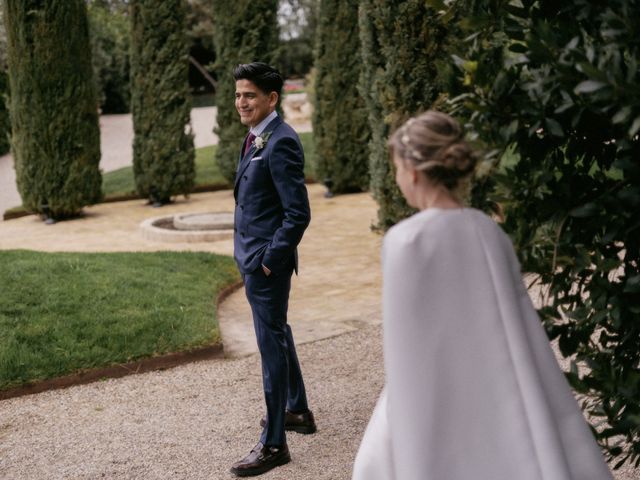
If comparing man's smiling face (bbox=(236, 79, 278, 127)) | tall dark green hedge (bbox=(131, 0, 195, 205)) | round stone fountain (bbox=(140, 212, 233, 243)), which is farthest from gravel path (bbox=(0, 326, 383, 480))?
tall dark green hedge (bbox=(131, 0, 195, 205))

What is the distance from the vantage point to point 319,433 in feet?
17.4

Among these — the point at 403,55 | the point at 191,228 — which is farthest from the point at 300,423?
the point at 191,228

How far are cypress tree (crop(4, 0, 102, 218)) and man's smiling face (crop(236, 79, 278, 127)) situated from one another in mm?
10011

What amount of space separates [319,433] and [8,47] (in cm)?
1067

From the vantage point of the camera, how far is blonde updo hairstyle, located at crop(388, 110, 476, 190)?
2.62 metres

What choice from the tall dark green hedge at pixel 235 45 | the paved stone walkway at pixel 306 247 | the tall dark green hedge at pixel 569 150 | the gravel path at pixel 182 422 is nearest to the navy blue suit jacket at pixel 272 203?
the gravel path at pixel 182 422

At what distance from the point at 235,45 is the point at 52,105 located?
3434 millimetres

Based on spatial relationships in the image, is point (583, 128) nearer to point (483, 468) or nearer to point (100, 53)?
point (483, 468)

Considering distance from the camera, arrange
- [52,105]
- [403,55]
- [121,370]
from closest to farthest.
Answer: [121,370]
[403,55]
[52,105]

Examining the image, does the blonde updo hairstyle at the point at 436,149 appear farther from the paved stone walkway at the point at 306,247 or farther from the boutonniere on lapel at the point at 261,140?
the paved stone walkway at the point at 306,247

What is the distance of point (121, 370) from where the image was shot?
6656 millimetres

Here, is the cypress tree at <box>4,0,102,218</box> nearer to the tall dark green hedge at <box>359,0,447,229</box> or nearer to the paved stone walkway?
the paved stone walkway

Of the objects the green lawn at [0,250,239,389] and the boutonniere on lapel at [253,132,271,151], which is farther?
the green lawn at [0,250,239,389]

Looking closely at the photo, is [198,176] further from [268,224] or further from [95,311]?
[268,224]
